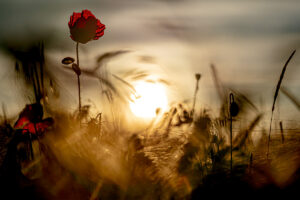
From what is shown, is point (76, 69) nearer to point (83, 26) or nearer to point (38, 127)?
point (83, 26)

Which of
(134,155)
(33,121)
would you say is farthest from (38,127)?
(134,155)

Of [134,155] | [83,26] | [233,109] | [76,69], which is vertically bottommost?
[134,155]

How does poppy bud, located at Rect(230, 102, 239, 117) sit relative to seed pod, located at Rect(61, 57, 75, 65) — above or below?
below

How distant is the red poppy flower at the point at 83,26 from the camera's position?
1.20 meters

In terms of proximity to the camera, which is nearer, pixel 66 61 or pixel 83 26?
pixel 66 61

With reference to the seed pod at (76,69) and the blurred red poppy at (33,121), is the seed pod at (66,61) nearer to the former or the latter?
the seed pod at (76,69)

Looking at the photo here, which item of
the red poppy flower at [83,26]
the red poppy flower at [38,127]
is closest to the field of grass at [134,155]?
the red poppy flower at [38,127]

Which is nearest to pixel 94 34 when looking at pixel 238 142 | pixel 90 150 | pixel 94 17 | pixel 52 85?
pixel 94 17

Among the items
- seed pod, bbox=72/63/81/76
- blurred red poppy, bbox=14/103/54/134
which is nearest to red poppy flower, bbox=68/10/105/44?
seed pod, bbox=72/63/81/76

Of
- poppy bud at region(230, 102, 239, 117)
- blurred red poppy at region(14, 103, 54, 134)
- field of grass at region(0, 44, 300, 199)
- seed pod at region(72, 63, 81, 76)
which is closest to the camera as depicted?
field of grass at region(0, 44, 300, 199)

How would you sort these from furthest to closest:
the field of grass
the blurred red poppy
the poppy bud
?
the poppy bud
the blurred red poppy
the field of grass

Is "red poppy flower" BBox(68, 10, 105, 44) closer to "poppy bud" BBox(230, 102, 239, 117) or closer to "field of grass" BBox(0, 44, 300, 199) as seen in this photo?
"field of grass" BBox(0, 44, 300, 199)

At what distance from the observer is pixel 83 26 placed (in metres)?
1.22

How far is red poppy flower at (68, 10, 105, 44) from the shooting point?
1.20 metres
